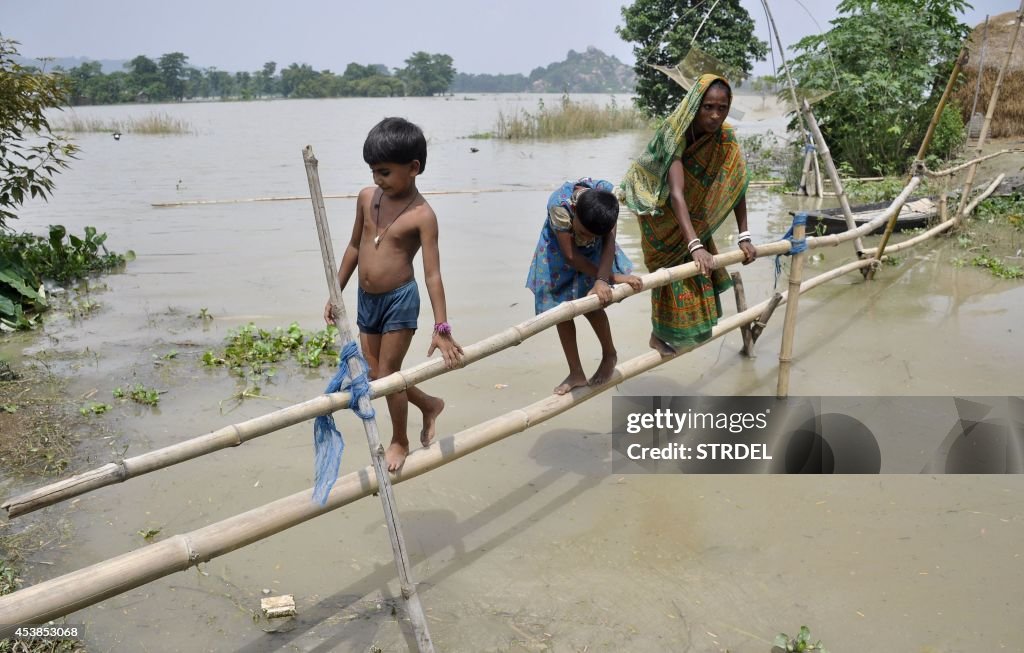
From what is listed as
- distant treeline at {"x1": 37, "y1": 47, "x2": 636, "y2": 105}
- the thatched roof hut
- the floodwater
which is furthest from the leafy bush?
distant treeline at {"x1": 37, "y1": 47, "x2": 636, "y2": 105}

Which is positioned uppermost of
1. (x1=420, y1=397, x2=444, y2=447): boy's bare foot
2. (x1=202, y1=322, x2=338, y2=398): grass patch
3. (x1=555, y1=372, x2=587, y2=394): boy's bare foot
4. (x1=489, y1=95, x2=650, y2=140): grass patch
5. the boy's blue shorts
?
(x1=489, y1=95, x2=650, y2=140): grass patch

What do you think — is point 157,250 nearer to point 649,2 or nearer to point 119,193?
point 119,193

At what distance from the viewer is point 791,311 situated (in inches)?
153

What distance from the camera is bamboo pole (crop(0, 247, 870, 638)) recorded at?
67.1 inches

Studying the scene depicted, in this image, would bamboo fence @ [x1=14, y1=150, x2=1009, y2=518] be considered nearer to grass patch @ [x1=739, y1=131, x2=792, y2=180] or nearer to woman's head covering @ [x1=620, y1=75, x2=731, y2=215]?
woman's head covering @ [x1=620, y1=75, x2=731, y2=215]

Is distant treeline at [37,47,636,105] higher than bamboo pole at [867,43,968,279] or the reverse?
higher

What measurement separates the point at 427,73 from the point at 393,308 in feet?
246

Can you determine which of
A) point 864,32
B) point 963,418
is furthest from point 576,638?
point 864,32

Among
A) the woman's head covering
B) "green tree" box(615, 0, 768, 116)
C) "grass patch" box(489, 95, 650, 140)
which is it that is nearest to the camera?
the woman's head covering

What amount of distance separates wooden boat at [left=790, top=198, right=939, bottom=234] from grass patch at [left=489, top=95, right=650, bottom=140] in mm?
13226

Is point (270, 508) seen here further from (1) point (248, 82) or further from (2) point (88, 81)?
(1) point (248, 82)

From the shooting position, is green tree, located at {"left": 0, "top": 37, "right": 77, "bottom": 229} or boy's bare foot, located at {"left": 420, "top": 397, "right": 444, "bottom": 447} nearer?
boy's bare foot, located at {"left": 420, "top": 397, "right": 444, "bottom": 447}

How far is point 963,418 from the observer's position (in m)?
3.85

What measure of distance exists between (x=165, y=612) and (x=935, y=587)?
2.54 m
